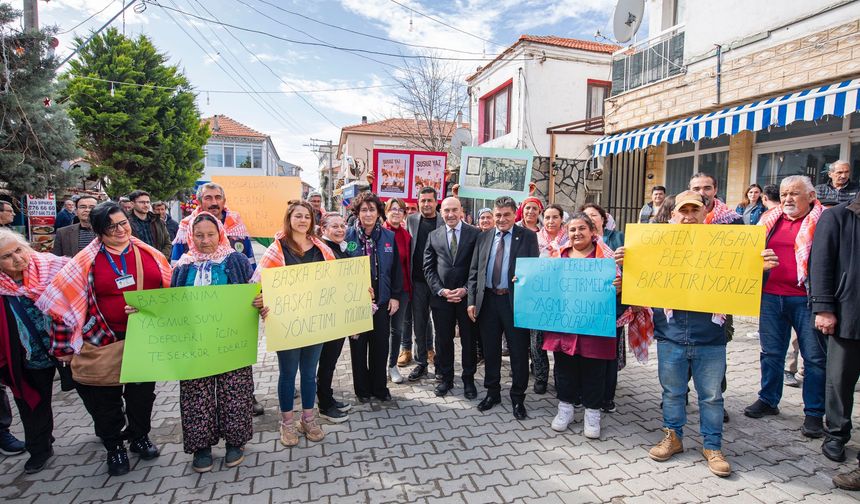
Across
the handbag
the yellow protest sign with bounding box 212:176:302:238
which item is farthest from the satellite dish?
the handbag

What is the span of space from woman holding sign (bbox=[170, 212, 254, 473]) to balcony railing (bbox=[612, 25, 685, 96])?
9031 mm

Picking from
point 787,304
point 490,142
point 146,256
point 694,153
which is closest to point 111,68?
point 490,142

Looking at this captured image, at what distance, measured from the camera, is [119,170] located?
1828 cm

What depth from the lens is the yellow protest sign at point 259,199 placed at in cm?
558

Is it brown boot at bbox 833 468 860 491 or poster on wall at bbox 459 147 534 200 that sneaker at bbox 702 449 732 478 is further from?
poster on wall at bbox 459 147 534 200

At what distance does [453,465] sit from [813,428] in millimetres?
2949

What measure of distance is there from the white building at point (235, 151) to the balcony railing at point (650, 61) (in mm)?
37160

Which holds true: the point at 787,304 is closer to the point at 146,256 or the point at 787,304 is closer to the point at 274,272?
the point at 274,272

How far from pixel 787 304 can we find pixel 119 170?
22209 mm

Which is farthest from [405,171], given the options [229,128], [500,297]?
[229,128]

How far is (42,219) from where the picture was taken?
7625 millimetres

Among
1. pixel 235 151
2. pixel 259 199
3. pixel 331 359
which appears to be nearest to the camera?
pixel 331 359

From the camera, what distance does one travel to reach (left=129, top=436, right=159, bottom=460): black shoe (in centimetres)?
323

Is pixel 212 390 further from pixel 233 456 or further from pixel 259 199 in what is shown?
pixel 259 199
